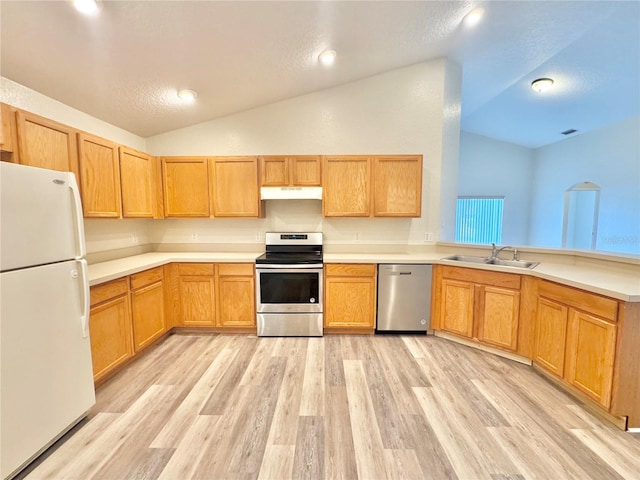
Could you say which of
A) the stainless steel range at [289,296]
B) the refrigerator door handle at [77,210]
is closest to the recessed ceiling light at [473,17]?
the stainless steel range at [289,296]

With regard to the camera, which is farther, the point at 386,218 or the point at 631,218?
the point at 631,218

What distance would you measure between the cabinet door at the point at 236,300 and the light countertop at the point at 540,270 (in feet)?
0.74

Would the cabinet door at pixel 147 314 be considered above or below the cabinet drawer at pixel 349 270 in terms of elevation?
below

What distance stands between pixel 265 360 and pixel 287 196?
1818mm

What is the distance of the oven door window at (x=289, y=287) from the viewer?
3.07 metres

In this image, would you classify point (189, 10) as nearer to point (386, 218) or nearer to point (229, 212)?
point (229, 212)

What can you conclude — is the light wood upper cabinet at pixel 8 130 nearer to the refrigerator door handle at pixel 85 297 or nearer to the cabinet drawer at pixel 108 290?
the refrigerator door handle at pixel 85 297

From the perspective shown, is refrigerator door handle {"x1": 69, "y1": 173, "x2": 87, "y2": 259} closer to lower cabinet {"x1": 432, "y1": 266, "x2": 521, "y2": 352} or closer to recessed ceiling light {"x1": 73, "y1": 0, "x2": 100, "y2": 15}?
recessed ceiling light {"x1": 73, "y1": 0, "x2": 100, "y2": 15}

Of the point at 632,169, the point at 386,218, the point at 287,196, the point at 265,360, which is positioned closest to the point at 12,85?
the point at 287,196

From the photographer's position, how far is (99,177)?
2.46 meters

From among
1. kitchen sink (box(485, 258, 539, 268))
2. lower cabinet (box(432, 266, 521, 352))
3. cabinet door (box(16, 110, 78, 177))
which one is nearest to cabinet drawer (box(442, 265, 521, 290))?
lower cabinet (box(432, 266, 521, 352))

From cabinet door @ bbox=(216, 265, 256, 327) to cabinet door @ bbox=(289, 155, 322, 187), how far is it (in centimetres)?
128

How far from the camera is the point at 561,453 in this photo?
157 centimetres

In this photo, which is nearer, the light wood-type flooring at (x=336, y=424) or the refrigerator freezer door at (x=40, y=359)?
the refrigerator freezer door at (x=40, y=359)
